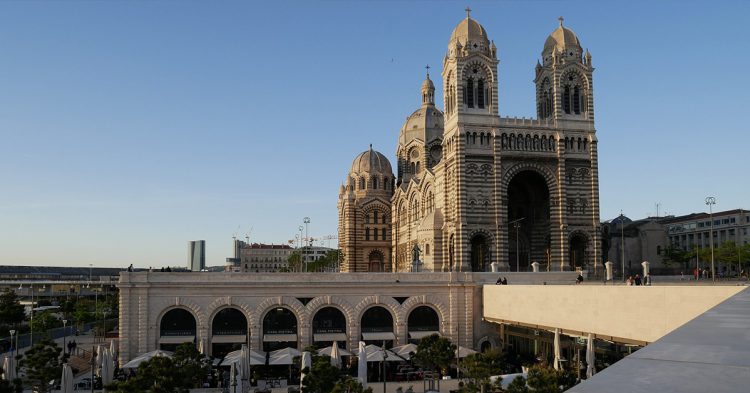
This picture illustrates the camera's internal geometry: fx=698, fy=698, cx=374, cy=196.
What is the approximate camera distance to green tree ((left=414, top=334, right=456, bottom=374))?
139 feet

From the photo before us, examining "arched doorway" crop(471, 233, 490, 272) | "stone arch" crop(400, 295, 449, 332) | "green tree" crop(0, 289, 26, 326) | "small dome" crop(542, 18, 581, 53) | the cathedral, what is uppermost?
"small dome" crop(542, 18, 581, 53)

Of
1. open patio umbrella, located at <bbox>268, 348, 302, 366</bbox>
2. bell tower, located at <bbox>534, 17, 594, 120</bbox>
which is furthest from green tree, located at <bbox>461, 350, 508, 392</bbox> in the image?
bell tower, located at <bbox>534, 17, 594, 120</bbox>

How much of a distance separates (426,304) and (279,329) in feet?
38.8

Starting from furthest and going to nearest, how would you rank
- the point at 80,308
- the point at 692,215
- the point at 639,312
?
the point at 692,215, the point at 80,308, the point at 639,312

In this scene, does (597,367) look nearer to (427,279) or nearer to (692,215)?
(427,279)

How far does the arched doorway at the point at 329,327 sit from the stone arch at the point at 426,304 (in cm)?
487

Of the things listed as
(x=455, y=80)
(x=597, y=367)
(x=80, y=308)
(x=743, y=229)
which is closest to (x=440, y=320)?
(x=597, y=367)

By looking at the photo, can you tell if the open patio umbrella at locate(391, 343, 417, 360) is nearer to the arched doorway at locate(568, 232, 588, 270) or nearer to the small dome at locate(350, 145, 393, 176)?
the arched doorway at locate(568, 232, 588, 270)

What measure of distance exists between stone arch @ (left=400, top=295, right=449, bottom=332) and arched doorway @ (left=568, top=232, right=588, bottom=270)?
2296 centimetres

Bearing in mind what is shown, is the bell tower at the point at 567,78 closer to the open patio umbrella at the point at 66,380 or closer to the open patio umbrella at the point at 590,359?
the open patio umbrella at the point at 590,359

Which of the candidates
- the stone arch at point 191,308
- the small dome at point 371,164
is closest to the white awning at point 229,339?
the stone arch at point 191,308

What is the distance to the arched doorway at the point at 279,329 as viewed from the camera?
2135 inches

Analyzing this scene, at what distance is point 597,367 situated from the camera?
39188mm

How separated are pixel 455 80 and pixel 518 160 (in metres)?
10.7
